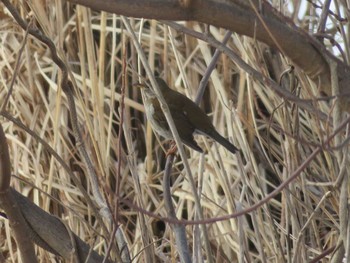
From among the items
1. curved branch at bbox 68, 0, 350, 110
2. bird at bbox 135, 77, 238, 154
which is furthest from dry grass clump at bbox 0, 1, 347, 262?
curved branch at bbox 68, 0, 350, 110

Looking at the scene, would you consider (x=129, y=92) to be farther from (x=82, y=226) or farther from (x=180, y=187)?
(x=82, y=226)

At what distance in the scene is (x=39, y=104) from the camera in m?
3.72

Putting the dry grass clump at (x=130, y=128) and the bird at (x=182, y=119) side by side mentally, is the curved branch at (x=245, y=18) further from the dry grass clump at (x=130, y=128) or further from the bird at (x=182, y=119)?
the dry grass clump at (x=130, y=128)

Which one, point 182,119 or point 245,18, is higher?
point 182,119

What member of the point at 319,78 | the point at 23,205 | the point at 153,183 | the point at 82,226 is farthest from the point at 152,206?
the point at 319,78

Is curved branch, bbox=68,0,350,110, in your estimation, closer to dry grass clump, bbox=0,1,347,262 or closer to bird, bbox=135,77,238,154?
bird, bbox=135,77,238,154

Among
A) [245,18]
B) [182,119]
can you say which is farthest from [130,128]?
[245,18]

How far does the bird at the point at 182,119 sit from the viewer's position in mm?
2926

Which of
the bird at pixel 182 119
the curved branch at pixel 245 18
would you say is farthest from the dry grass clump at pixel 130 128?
the curved branch at pixel 245 18

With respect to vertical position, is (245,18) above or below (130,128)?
below

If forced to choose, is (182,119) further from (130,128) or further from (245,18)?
(245,18)

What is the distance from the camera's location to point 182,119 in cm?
311

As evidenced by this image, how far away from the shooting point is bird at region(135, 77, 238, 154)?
9.60 ft

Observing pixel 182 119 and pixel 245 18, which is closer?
pixel 245 18
